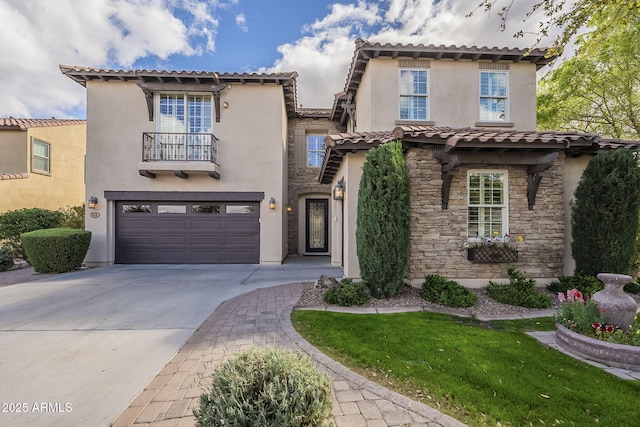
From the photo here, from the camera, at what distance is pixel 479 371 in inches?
117

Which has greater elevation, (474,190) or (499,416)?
(474,190)

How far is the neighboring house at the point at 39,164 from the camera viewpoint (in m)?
11.8

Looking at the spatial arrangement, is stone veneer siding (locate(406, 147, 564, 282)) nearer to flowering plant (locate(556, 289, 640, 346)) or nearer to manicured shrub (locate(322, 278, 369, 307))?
manicured shrub (locate(322, 278, 369, 307))

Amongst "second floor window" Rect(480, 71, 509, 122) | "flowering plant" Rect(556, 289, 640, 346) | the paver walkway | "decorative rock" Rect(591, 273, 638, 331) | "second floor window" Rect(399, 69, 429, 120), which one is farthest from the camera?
"second floor window" Rect(480, 71, 509, 122)

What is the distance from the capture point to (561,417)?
7.63ft

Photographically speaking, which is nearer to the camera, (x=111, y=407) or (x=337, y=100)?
(x=111, y=407)

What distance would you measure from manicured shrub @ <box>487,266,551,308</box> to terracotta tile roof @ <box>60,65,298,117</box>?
926 cm

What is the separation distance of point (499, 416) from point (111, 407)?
10.8 feet

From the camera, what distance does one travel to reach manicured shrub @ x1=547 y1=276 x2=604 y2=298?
5.60 m

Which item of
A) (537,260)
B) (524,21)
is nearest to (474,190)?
(537,260)

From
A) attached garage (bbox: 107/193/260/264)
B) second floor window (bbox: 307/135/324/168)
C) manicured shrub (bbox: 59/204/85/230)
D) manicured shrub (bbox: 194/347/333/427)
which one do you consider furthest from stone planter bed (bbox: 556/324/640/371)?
manicured shrub (bbox: 59/204/85/230)

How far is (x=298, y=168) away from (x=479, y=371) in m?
11.3

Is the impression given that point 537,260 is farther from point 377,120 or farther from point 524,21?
point 377,120

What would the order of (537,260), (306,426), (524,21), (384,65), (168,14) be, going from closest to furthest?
(306,426) < (524,21) < (537,260) < (384,65) < (168,14)
